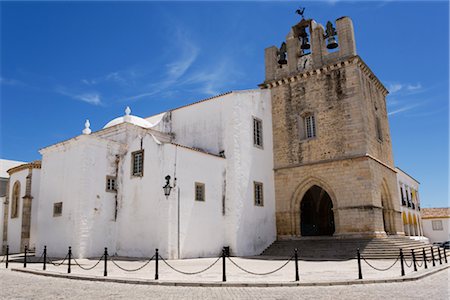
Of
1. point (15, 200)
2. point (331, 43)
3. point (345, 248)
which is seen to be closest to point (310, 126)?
point (331, 43)

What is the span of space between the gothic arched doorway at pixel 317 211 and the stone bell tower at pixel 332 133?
1016 mm

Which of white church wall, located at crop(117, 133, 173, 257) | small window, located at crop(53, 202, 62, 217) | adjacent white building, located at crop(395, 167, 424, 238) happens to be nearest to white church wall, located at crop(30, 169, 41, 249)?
small window, located at crop(53, 202, 62, 217)

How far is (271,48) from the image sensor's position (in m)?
23.1

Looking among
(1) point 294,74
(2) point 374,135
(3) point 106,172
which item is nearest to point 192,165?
(3) point 106,172

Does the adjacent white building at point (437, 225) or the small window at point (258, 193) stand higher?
the small window at point (258, 193)

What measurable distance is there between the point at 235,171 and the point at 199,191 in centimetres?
223

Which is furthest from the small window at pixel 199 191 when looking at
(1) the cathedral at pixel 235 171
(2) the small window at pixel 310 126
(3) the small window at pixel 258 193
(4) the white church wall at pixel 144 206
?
(2) the small window at pixel 310 126

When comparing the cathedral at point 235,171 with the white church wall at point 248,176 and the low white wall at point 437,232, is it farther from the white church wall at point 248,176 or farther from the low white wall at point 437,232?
the low white wall at point 437,232

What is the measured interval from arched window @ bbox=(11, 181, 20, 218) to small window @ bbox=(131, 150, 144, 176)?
9.90 metres

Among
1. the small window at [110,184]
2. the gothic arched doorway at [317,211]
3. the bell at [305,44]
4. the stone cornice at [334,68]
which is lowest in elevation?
the gothic arched doorway at [317,211]

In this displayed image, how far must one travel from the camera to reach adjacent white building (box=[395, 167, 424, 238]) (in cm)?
3162

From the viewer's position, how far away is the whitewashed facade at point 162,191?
1647 centimetres

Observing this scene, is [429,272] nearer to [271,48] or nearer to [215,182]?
[215,182]

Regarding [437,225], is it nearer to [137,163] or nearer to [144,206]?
[144,206]
